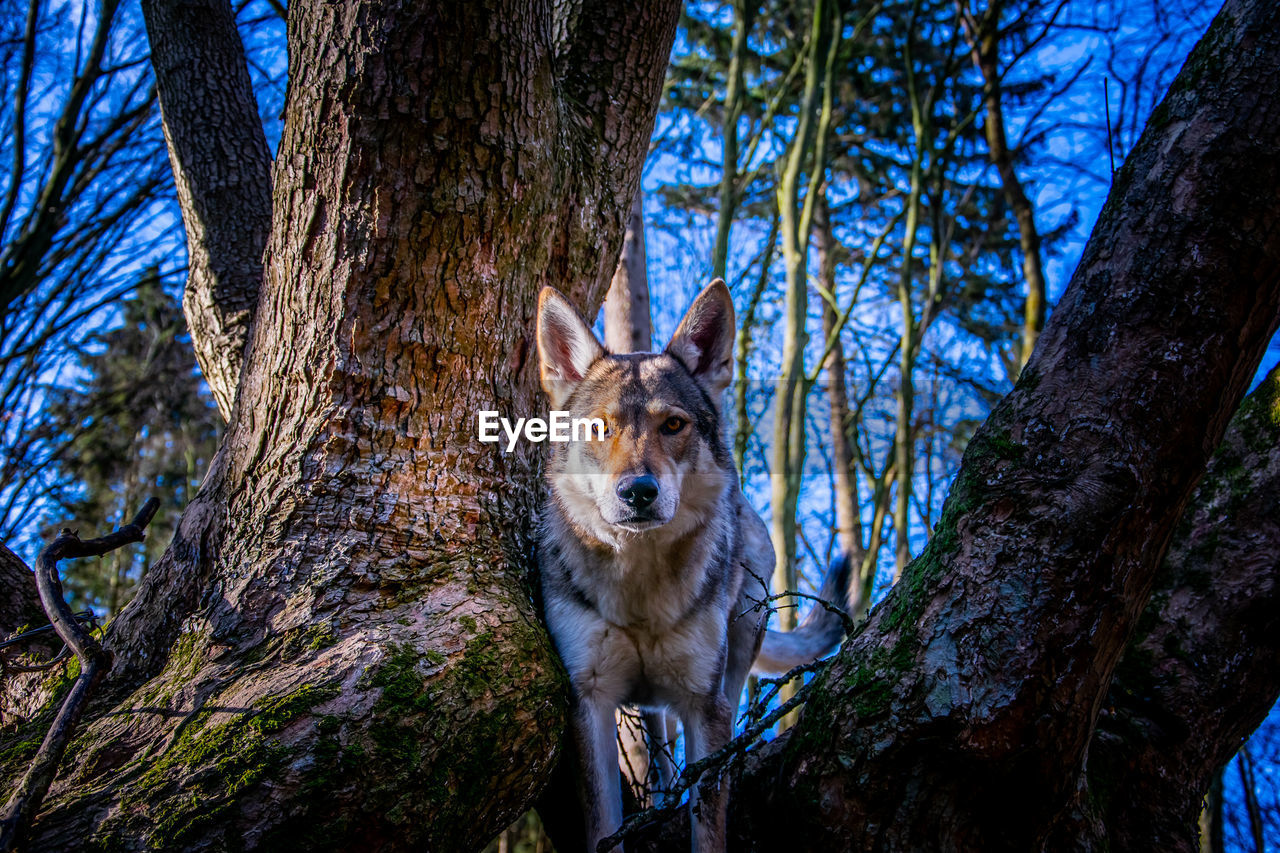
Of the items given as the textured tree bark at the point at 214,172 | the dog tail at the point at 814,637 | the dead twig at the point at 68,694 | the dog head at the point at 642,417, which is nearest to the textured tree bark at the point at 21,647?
the dead twig at the point at 68,694

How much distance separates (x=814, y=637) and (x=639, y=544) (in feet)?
7.05

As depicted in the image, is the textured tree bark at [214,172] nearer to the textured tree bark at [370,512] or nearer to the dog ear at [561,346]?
the textured tree bark at [370,512]

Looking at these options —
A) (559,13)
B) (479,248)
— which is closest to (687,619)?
(479,248)

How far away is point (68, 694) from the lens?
2104mm

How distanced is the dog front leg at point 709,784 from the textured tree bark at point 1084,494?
0.45m

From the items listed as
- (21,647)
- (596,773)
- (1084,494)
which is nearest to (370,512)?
(596,773)

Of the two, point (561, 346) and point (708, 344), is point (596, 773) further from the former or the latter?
point (708, 344)

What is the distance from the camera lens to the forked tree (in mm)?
2080

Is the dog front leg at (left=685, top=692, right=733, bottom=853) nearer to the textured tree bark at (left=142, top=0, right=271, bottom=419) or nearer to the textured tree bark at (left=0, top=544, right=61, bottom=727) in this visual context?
the textured tree bark at (left=0, top=544, right=61, bottom=727)

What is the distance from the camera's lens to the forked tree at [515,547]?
2080 millimetres

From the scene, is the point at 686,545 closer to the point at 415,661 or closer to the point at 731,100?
the point at 415,661

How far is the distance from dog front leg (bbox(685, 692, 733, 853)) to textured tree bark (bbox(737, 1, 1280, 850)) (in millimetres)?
448

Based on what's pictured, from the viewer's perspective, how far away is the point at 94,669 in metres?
2.12

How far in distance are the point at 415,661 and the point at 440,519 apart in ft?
2.16
